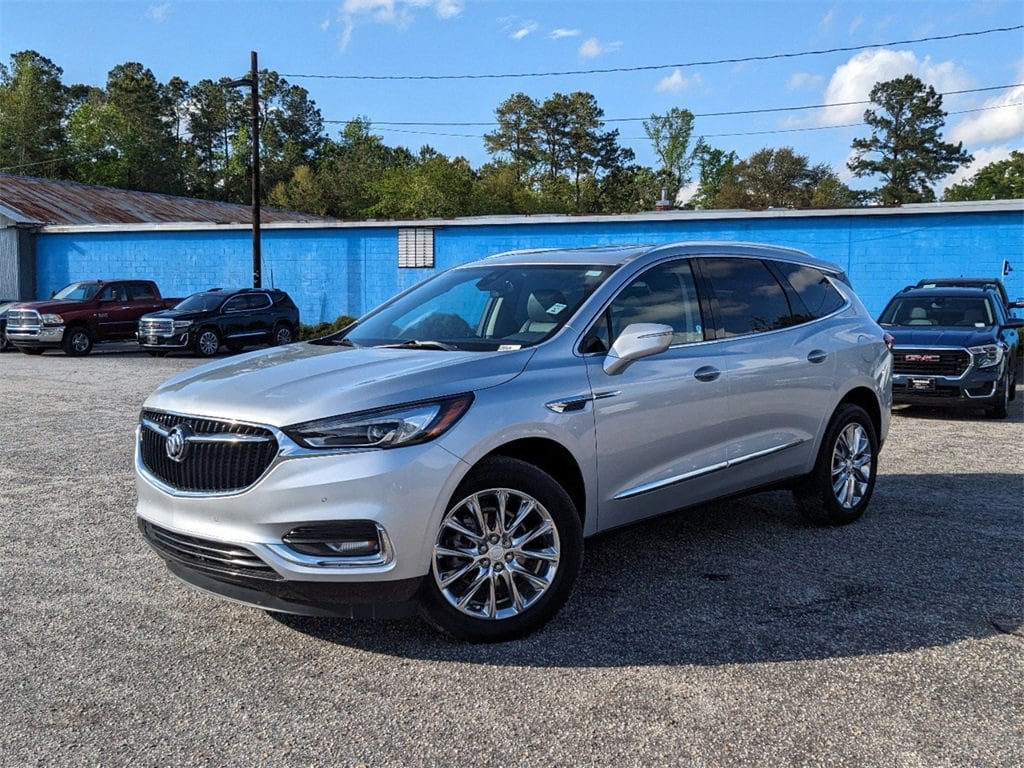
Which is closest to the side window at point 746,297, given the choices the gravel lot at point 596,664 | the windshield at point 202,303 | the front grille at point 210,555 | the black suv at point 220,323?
the gravel lot at point 596,664

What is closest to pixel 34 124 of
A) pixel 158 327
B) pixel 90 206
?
pixel 90 206

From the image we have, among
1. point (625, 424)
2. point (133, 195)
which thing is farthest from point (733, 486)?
point (133, 195)

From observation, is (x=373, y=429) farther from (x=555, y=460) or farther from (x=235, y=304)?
(x=235, y=304)

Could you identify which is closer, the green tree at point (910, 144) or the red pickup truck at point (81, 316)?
the red pickup truck at point (81, 316)

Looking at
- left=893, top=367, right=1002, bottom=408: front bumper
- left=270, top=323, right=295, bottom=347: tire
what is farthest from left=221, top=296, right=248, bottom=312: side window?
left=893, top=367, right=1002, bottom=408: front bumper

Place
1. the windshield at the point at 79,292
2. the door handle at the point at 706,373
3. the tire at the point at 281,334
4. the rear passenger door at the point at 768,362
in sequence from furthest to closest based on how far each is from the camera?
1. the tire at the point at 281,334
2. the windshield at the point at 79,292
3. the rear passenger door at the point at 768,362
4. the door handle at the point at 706,373

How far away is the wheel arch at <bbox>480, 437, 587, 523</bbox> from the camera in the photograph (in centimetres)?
415

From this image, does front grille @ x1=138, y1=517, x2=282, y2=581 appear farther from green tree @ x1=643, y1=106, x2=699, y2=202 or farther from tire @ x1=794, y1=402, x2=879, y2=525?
green tree @ x1=643, y1=106, x2=699, y2=202

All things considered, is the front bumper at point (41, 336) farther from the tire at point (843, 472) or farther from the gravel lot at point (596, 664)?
the tire at point (843, 472)

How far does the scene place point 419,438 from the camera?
372cm

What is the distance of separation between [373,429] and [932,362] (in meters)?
9.39

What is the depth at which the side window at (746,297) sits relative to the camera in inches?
212

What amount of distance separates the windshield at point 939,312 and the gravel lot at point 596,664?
6776 millimetres

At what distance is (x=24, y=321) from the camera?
852 inches
